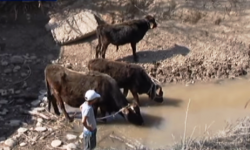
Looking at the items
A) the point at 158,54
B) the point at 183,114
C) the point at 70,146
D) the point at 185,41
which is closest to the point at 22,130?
the point at 70,146

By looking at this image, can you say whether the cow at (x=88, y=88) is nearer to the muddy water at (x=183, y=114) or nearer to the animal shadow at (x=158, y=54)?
the muddy water at (x=183, y=114)

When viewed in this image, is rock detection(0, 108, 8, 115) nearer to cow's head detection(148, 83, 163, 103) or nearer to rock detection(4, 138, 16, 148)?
rock detection(4, 138, 16, 148)

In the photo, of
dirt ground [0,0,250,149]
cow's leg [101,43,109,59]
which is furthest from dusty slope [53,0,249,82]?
cow's leg [101,43,109,59]

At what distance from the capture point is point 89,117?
1184cm

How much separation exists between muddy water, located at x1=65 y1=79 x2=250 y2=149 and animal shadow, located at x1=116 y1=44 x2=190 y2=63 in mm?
1266

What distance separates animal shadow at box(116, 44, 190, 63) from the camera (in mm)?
17094

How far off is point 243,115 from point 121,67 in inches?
112

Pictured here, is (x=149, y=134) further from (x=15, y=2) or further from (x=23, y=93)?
(x=15, y=2)

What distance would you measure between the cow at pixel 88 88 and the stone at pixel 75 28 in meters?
3.39

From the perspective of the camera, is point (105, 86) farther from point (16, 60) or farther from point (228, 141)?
point (16, 60)

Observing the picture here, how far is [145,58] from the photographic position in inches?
675

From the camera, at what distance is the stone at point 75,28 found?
17734mm

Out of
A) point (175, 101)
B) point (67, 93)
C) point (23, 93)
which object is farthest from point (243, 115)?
point (23, 93)

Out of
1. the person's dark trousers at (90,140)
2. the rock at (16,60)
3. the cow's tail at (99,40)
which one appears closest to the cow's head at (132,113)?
the person's dark trousers at (90,140)
